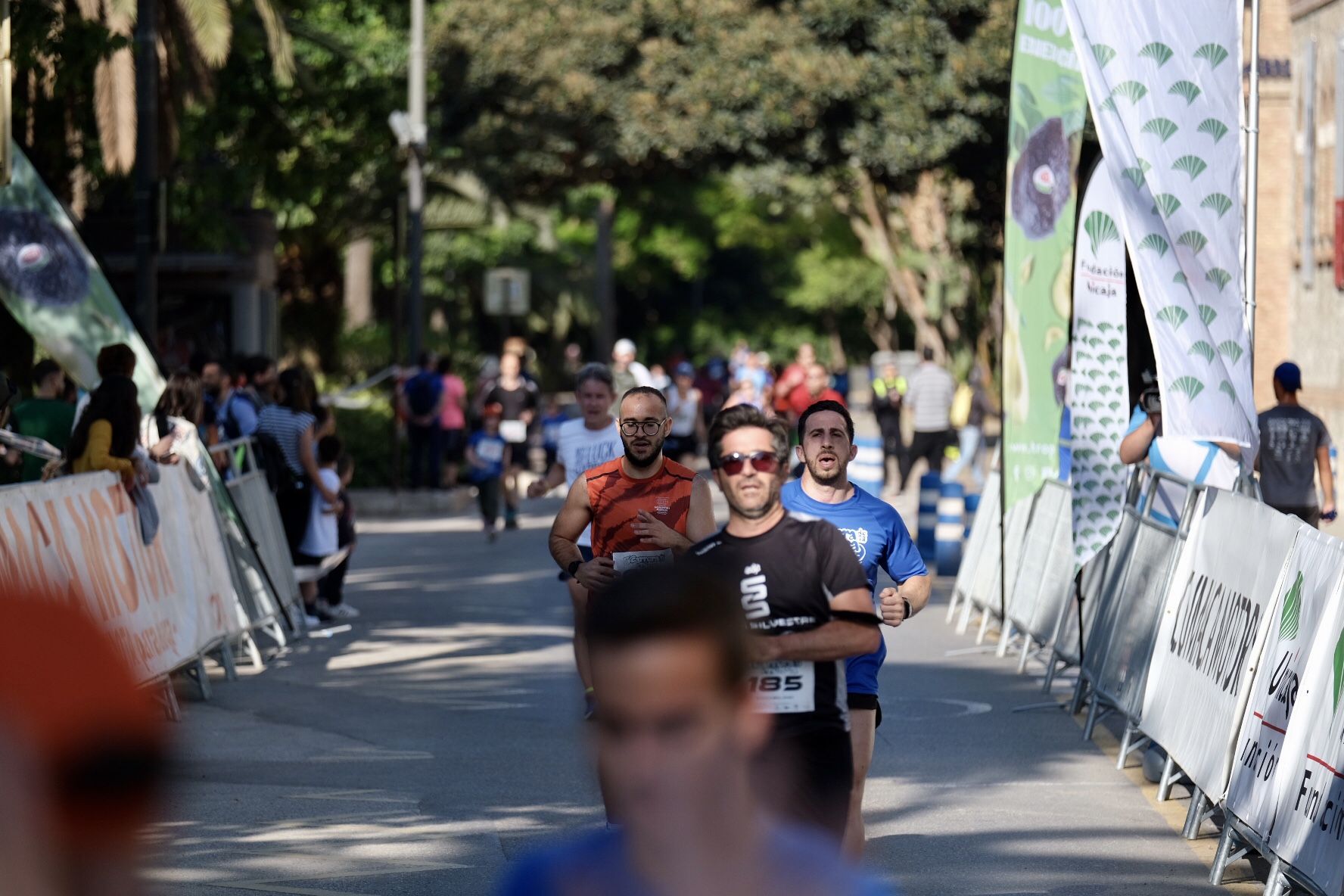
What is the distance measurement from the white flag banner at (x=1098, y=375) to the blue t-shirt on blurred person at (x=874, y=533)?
13.6 ft

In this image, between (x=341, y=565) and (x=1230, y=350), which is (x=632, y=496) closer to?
(x=1230, y=350)

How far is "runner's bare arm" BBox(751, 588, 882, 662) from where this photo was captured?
5176 mm

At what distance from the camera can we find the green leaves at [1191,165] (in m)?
10.4

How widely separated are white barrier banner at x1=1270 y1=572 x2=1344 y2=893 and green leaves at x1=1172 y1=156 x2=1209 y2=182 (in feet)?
13.1

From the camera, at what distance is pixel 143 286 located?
58.2 feet

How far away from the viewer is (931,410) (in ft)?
84.0

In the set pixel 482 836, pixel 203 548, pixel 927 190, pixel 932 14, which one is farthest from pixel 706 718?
pixel 927 190

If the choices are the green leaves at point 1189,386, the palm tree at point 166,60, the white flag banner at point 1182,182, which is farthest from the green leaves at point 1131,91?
the palm tree at point 166,60

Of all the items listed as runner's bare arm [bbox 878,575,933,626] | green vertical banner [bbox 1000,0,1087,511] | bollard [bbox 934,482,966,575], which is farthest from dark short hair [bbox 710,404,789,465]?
bollard [bbox 934,482,966,575]

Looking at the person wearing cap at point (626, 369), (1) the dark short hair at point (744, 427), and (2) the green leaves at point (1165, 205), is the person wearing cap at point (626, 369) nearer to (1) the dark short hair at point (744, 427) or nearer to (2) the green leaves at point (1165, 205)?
(2) the green leaves at point (1165, 205)

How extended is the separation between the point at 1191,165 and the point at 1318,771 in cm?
464

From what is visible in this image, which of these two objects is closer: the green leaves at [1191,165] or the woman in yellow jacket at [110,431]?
the green leaves at [1191,165]

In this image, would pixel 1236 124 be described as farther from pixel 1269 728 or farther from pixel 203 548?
pixel 203 548

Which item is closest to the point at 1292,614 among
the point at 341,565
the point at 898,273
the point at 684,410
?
the point at 341,565
